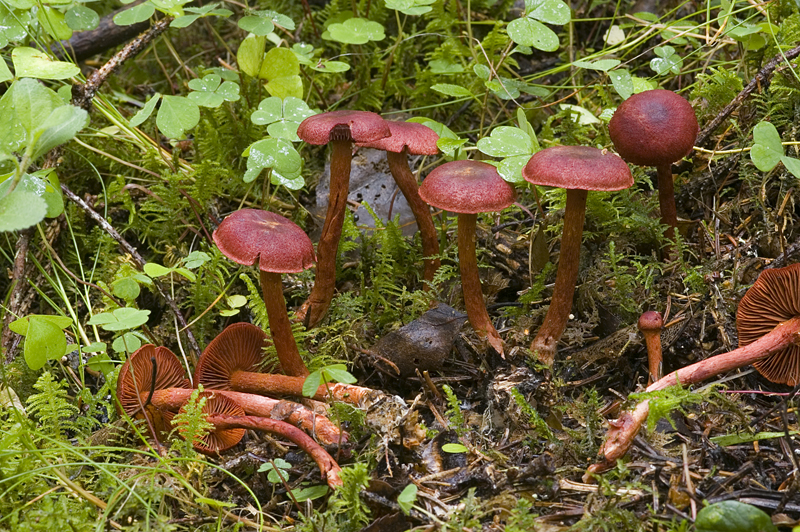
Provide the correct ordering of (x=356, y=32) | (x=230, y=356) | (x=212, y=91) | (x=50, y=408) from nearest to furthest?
(x=50, y=408), (x=230, y=356), (x=212, y=91), (x=356, y=32)

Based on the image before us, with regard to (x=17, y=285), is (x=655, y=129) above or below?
above

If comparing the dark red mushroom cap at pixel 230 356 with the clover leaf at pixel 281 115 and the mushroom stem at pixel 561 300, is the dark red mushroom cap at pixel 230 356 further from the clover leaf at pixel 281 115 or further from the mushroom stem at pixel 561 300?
the mushroom stem at pixel 561 300

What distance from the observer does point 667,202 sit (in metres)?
2.62

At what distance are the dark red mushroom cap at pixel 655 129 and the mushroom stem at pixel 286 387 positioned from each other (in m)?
1.39

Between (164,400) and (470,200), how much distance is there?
1418 millimetres

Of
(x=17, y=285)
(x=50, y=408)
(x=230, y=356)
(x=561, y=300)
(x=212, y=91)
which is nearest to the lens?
(x=50, y=408)

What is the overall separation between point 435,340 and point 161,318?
1.47 meters

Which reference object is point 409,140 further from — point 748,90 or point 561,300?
point 748,90

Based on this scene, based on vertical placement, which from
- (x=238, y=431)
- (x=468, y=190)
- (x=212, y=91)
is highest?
(x=212, y=91)

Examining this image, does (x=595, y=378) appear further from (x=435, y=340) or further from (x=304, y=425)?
(x=304, y=425)

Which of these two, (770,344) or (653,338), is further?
(653,338)

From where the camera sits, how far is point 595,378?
7.89 feet

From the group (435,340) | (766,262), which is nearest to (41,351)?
(435,340)

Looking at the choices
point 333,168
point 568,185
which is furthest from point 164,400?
point 568,185
